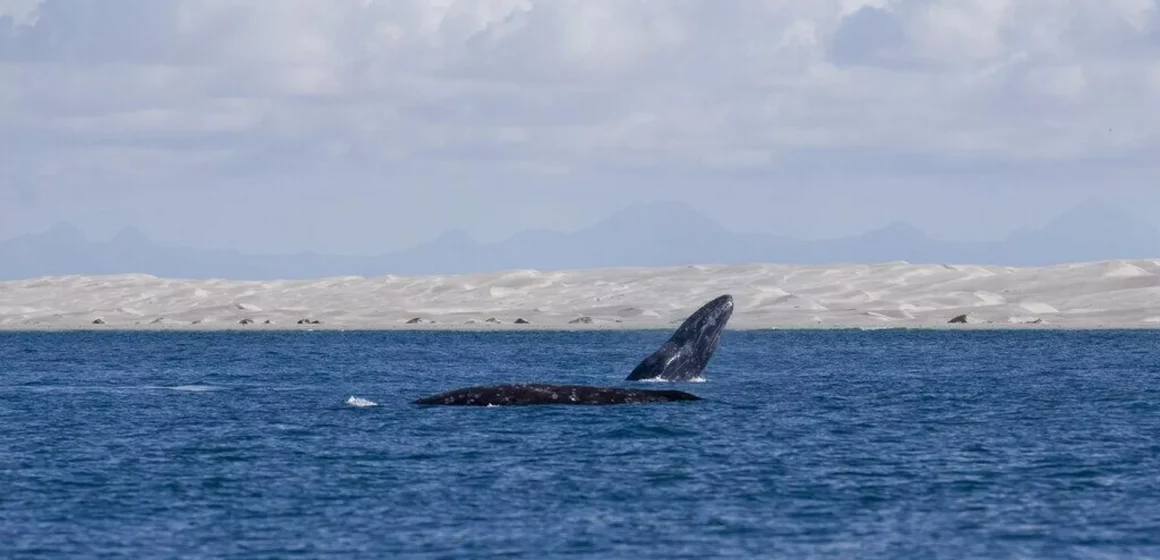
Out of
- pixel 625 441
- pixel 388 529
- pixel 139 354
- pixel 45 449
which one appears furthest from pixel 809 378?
pixel 139 354

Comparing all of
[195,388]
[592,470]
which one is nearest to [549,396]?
[592,470]

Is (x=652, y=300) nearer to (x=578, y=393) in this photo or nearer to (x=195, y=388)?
(x=195, y=388)

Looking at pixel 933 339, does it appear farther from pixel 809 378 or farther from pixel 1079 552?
pixel 1079 552

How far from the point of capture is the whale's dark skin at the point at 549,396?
1667 inches

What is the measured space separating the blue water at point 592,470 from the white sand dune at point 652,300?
82.8m

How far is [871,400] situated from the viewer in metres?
46.1

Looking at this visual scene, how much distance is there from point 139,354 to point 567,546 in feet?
221

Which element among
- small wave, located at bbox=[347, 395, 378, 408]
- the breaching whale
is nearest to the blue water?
small wave, located at bbox=[347, 395, 378, 408]

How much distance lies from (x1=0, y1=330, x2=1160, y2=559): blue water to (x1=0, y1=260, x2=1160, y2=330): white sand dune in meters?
82.8

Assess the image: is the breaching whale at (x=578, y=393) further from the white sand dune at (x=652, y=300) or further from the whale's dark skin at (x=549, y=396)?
the white sand dune at (x=652, y=300)

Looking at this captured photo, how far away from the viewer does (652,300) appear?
162 m

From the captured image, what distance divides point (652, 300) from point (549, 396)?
4679 inches

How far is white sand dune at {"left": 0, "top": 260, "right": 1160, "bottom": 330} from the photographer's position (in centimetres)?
13912

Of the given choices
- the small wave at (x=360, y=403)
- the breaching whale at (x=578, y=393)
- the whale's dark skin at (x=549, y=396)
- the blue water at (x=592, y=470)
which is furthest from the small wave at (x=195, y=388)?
the whale's dark skin at (x=549, y=396)
